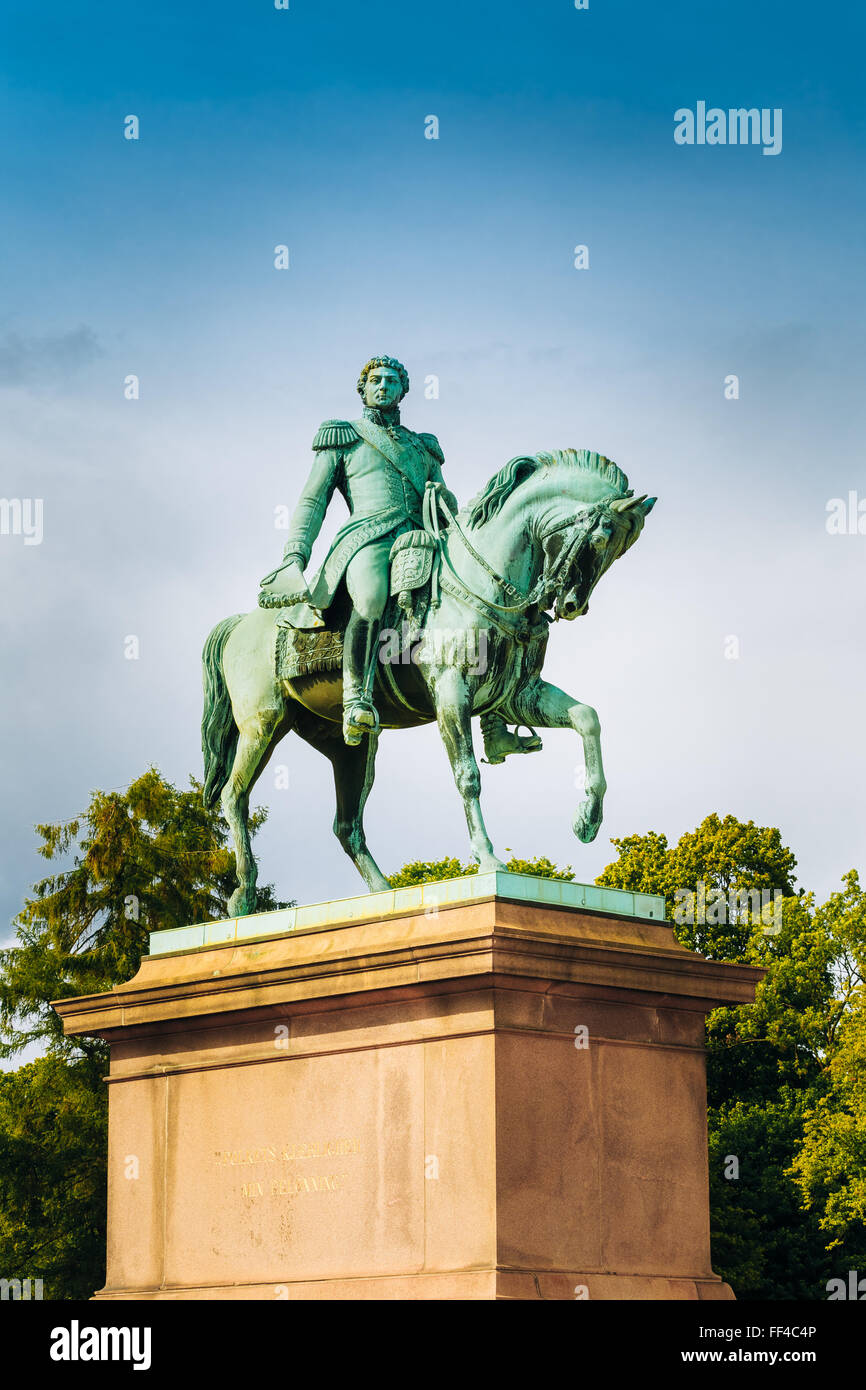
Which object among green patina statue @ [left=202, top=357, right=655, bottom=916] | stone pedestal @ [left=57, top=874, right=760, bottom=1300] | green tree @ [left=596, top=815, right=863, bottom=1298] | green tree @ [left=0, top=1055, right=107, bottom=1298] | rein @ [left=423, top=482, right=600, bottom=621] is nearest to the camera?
stone pedestal @ [left=57, top=874, right=760, bottom=1300]

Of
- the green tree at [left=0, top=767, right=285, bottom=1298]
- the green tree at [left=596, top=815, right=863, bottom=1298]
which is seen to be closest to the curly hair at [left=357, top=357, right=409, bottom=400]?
the green tree at [left=0, top=767, right=285, bottom=1298]

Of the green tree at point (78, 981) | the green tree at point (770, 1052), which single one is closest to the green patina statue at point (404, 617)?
the green tree at point (78, 981)

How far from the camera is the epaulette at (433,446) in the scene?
17.7 meters

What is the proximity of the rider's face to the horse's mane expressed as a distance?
66.5 inches

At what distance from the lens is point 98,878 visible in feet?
119

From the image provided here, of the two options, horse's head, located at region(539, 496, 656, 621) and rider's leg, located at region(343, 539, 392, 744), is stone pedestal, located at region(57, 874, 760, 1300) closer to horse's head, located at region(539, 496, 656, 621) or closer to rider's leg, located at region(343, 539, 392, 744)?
rider's leg, located at region(343, 539, 392, 744)

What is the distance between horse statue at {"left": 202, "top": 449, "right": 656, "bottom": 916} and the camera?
1569 cm

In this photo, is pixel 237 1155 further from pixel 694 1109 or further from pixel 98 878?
pixel 98 878

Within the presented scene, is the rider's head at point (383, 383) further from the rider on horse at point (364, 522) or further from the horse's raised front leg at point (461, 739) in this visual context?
the horse's raised front leg at point (461, 739)

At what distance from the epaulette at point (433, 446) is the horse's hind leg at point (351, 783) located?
7.69 feet

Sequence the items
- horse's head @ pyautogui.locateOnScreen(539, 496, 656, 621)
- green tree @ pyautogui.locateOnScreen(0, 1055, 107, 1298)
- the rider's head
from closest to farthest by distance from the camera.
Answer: horse's head @ pyautogui.locateOnScreen(539, 496, 656, 621) → the rider's head → green tree @ pyautogui.locateOnScreen(0, 1055, 107, 1298)

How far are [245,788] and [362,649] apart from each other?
2067 millimetres

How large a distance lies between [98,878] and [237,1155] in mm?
20840

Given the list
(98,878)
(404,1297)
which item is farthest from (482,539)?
(98,878)
